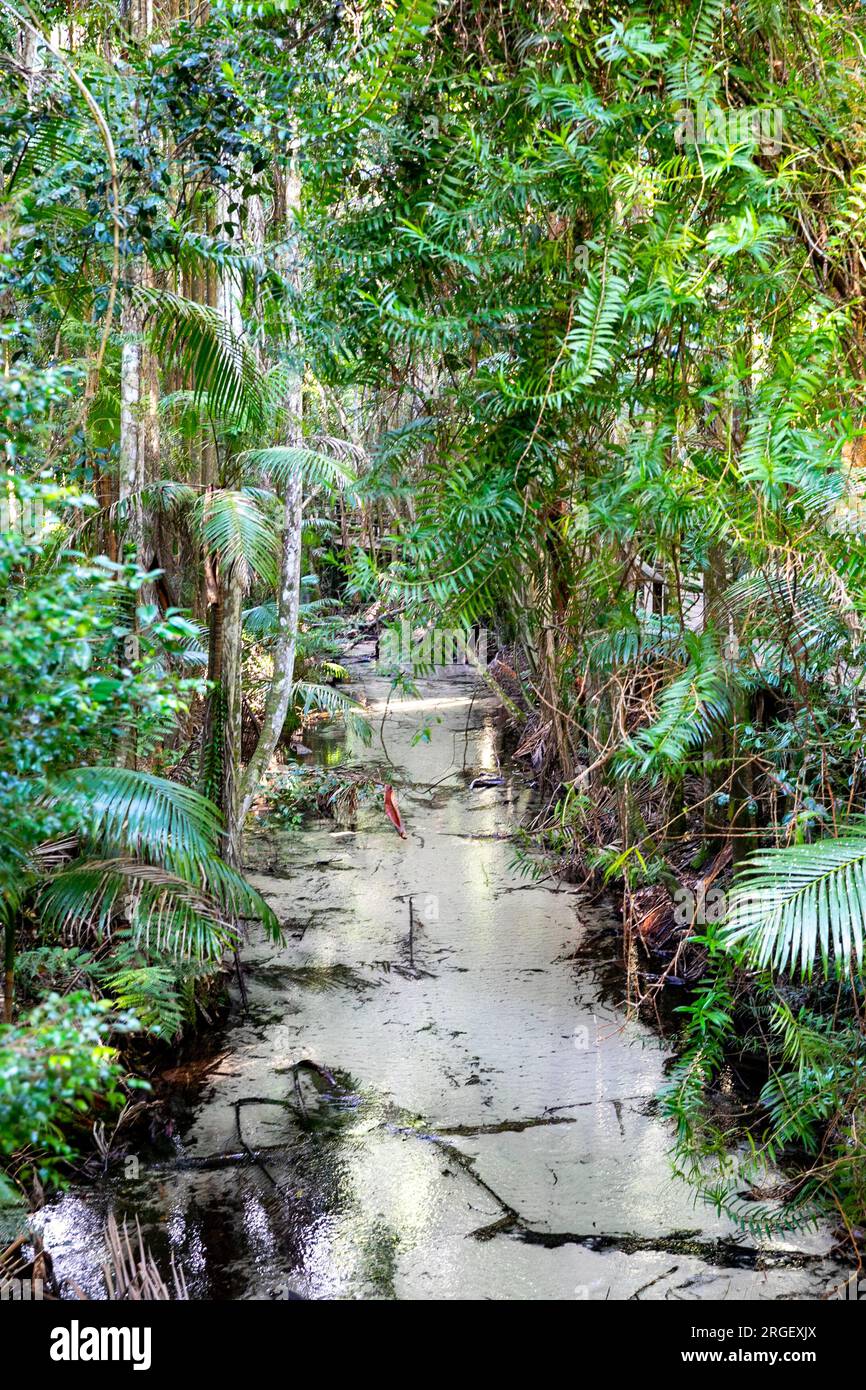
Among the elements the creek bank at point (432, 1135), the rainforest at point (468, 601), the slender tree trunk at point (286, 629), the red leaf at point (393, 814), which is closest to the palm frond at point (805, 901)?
the rainforest at point (468, 601)

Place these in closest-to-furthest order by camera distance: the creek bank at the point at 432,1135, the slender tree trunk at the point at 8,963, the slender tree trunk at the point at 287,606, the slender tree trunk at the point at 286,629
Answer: the slender tree trunk at the point at 8,963, the creek bank at the point at 432,1135, the slender tree trunk at the point at 287,606, the slender tree trunk at the point at 286,629

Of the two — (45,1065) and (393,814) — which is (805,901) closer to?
(45,1065)

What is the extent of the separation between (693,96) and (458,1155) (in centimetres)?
375

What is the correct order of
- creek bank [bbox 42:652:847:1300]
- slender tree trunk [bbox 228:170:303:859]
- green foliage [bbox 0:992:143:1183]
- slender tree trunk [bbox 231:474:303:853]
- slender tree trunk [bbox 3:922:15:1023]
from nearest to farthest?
green foliage [bbox 0:992:143:1183]
slender tree trunk [bbox 3:922:15:1023]
creek bank [bbox 42:652:847:1300]
slender tree trunk [bbox 228:170:303:859]
slender tree trunk [bbox 231:474:303:853]

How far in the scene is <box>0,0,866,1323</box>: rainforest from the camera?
257 cm

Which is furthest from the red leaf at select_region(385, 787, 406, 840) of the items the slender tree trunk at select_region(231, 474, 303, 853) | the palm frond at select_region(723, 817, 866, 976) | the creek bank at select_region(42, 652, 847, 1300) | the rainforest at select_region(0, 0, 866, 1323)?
the palm frond at select_region(723, 817, 866, 976)

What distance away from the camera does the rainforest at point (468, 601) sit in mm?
2574

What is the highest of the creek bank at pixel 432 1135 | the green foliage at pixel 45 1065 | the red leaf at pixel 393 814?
the green foliage at pixel 45 1065

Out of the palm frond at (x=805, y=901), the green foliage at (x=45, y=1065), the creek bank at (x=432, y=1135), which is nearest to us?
the green foliage at (x=45, y=1065)

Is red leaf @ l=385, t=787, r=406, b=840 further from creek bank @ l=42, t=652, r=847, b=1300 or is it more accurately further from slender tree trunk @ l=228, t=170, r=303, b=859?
slender tree trunk @ l=228, t=170, r=303, b=859

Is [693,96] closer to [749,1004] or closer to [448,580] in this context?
[448,580]

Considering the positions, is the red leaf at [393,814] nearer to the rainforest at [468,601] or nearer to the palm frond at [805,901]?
the rainforest at [468,601]

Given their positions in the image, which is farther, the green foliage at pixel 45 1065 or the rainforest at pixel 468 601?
the rainforest at pixel 468 601
